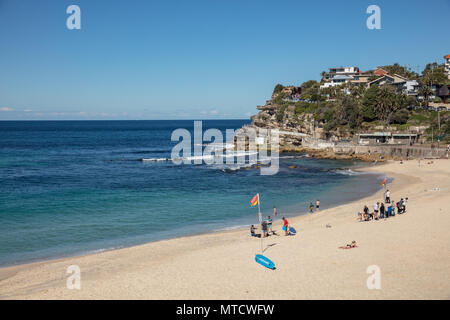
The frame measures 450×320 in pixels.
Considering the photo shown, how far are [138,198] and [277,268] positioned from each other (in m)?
21.3

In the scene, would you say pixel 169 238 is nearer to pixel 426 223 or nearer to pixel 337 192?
pixel 426 223

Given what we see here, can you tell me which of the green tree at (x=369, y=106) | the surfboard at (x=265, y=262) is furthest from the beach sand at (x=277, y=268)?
the green tree at (x=369, y=106)

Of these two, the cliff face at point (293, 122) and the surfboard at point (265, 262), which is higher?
the cliff face at point (293, 122)

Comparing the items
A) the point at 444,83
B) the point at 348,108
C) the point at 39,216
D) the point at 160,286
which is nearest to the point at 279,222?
the point at 160,286

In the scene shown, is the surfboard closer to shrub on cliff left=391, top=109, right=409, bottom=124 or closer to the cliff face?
the cliff face

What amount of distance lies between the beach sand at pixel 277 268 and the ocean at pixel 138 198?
3006mm

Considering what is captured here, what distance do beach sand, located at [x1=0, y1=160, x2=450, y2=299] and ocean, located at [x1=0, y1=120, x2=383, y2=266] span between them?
118 inches

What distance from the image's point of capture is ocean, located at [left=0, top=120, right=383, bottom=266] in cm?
2217

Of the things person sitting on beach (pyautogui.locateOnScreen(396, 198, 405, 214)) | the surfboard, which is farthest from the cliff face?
the surfboard

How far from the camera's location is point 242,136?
92.9m

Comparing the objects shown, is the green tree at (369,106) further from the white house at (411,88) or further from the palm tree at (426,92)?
the white house at (411,88)

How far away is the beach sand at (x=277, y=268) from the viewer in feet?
41.4

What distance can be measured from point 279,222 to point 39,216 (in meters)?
18.3

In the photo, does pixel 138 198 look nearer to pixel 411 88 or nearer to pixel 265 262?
pixel 265 262
